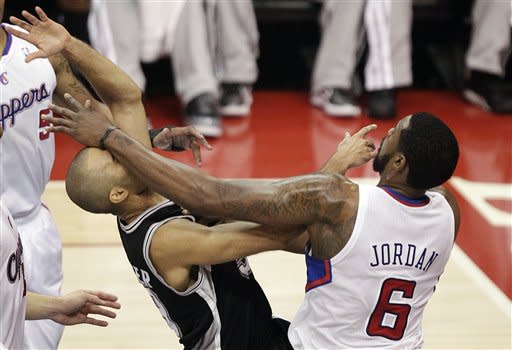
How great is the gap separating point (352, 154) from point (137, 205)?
64 cm

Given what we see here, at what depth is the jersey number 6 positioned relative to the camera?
254 cm

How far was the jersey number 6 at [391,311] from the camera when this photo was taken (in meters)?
2.54

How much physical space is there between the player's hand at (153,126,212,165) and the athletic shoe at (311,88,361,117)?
3758mm

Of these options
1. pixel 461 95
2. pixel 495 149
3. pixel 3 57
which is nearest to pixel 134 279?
pixel 3 57

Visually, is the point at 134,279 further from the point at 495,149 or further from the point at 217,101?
the point at 495,149

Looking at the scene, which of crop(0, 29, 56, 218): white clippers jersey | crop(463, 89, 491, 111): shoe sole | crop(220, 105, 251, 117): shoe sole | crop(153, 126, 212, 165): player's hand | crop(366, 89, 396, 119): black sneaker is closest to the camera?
crop(153, 126, 212, 165): player's hand

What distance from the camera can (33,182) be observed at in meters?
3.35

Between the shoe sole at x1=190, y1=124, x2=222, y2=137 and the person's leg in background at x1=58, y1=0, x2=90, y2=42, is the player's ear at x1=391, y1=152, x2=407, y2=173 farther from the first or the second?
the person's leg in background at x1=58, y1=0, x2=90, y2=42

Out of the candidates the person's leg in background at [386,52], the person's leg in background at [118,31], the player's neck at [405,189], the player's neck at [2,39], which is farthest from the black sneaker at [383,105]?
the player's neck at [405,189]

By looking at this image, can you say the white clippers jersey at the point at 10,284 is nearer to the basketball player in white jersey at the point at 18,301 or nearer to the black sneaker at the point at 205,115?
the basketball player in white jersey at the point at 18,301

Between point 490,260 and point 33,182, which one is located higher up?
point 33,182

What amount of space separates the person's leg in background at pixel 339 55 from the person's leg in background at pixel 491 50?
0.85 meters

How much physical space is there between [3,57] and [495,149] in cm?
379

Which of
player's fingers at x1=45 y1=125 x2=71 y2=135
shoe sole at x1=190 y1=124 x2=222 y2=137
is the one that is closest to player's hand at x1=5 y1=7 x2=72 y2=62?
player's fingers at x1=45 y1=125 x2=71 y2=135
